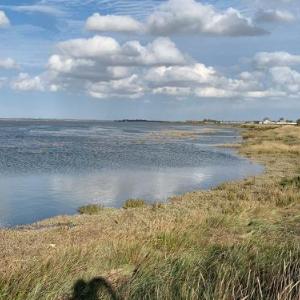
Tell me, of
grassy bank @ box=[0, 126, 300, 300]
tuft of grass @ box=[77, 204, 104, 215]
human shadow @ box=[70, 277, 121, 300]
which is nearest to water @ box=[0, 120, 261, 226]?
tuft of grass @ box=[77, 204, 104, 215]

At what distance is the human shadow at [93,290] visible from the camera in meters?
6.46

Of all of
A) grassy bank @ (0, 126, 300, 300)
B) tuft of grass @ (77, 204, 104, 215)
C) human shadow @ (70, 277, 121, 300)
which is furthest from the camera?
tuft of grass @ (77, 204, 104, 215)

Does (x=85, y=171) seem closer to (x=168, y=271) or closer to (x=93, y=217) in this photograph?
(x=93, y=217)

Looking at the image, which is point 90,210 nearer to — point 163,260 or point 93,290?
point 163,260

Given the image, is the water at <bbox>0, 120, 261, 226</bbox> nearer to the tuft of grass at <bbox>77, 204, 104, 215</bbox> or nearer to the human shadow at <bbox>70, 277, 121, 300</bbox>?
the tuft of grass at <bbox>77, 204, 104, 215</bbox>

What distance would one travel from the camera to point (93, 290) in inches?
262

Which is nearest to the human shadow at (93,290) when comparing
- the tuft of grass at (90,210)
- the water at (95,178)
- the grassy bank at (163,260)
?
the grassy bank at (163,260)

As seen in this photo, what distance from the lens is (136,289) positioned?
650 cm

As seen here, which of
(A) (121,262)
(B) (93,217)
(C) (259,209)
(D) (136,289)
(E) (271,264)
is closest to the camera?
(D) (136,289)

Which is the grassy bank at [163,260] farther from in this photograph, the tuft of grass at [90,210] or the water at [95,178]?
the water at [95,178]

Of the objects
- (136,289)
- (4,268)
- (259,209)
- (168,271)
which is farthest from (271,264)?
(259,209)

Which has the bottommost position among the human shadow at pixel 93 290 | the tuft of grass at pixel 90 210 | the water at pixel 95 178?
the water at pixel 95 178

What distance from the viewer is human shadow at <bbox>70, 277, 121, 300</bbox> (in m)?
6.46

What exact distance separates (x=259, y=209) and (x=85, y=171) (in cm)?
1852
